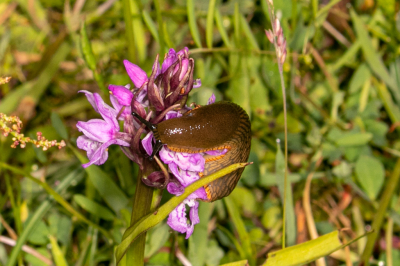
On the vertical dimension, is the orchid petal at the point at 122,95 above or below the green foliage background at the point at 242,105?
above

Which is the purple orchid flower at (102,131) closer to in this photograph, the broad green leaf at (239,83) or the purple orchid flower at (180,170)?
the purple orchid flower at (180,170)

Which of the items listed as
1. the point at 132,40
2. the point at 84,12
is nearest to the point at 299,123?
the point at 132,40

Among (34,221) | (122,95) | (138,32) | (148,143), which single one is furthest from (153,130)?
(138,32)

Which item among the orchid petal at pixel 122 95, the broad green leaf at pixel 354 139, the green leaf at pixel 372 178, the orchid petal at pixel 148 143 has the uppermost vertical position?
the orchid petal at pixel 122 95

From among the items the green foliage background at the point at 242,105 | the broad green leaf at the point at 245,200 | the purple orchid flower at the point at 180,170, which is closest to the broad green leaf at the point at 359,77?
the green foliage background at the point at 242,105

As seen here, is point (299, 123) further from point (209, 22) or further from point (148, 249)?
point (148, 249)

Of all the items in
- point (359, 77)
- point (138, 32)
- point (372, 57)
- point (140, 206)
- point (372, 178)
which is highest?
point (138, 32)

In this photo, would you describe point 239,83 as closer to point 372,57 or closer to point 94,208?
point 372,57

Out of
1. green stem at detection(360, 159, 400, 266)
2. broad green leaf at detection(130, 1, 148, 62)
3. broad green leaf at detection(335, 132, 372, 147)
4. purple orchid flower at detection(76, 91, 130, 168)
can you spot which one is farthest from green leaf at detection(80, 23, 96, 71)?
green stem at detection(360, 159, 400, 266)
